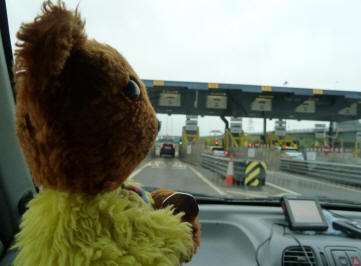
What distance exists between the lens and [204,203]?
116 inches

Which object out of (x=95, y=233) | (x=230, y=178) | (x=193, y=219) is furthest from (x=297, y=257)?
(x=230, y=178)

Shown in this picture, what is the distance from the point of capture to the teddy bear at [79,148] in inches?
27.7

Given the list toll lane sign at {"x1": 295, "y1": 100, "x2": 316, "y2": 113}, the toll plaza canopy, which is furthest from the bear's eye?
toll lane sign at {"x1": 295, "y1": 100, "x2": 316, "y2": 113}

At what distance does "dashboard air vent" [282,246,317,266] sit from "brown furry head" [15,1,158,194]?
6.10 feet

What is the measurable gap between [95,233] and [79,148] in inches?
9.8

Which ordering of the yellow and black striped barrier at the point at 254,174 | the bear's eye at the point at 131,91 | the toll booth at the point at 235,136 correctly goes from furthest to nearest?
the toll booth at the point at 235,136 → the yellow and black striped barrier at the point at 254,174 → the bear's eye at the point at 131,91

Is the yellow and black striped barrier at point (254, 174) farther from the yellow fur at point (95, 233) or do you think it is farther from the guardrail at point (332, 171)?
the yellow fur at point (95, 233)

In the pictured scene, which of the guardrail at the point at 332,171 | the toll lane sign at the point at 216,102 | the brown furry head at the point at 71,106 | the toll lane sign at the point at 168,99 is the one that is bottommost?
the guardrail at the point at 332,171

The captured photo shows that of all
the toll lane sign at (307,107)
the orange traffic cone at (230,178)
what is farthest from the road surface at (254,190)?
the toll lane sign at (307,107)

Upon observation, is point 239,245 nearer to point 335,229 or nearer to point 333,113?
point 335,229

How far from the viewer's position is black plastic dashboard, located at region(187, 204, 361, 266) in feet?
7.00

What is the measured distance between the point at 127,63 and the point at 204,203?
2.31 m

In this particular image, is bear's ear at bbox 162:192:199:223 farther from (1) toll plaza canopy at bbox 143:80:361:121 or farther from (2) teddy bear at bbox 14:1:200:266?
(1) toll plaza canopy at bbox 143:80:361:121

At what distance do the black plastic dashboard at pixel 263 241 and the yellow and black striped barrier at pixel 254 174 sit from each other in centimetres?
251
